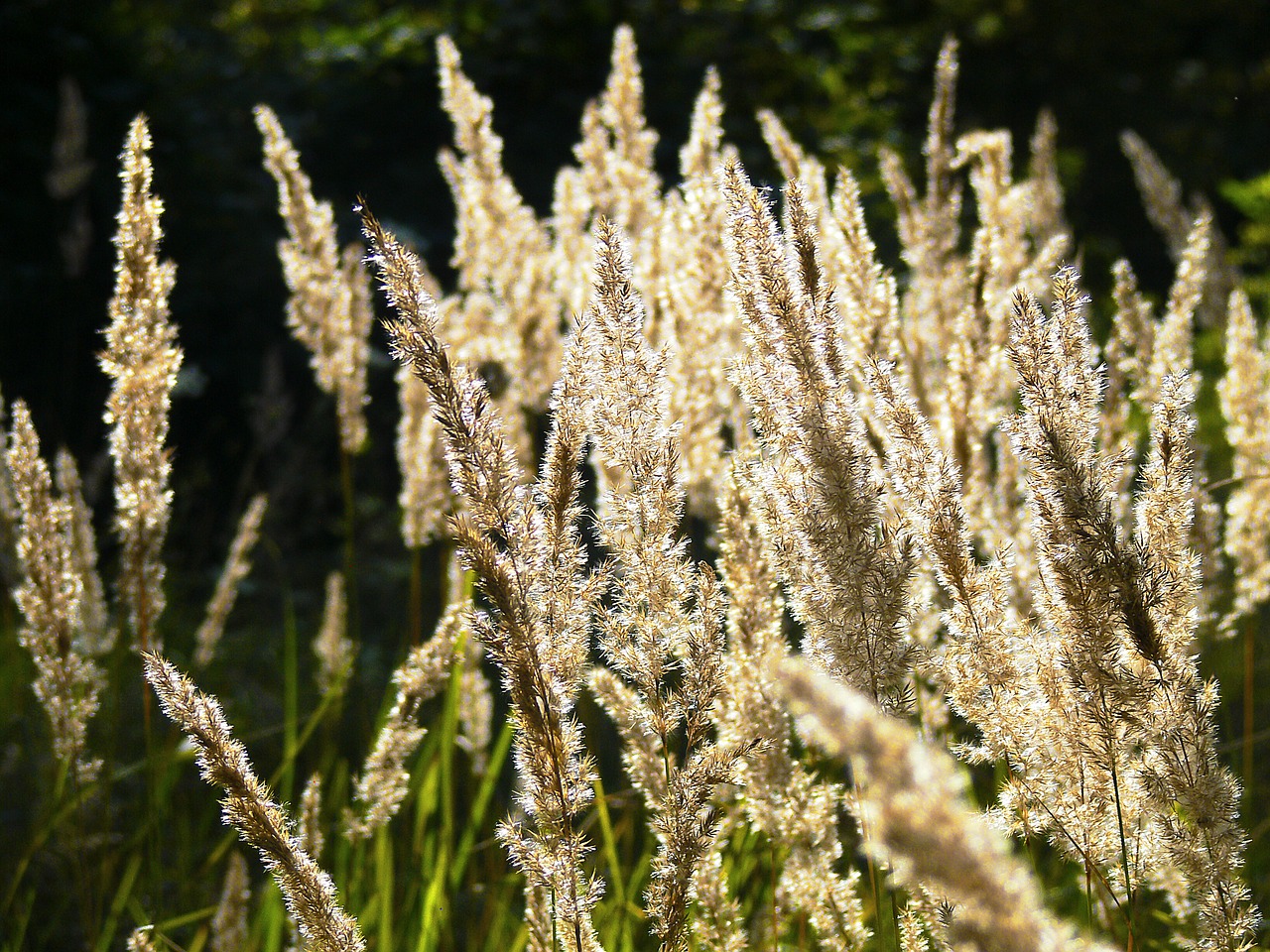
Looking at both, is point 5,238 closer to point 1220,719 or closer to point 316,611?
point 316,611

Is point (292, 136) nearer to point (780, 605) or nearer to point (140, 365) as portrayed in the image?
point (140, 365)

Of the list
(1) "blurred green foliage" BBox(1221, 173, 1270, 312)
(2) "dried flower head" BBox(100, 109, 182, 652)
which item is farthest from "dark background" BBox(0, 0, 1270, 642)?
(2) "dried flower head" BBox(100, 109, 182, 652)

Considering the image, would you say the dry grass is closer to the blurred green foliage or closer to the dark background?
the dark background

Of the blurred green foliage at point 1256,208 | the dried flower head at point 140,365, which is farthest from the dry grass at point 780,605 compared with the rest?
the blurred green foliage at point 1256,208

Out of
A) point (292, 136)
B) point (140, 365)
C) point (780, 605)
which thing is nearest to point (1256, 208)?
point (292, 136)

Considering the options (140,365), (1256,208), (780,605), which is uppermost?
(1256,208)

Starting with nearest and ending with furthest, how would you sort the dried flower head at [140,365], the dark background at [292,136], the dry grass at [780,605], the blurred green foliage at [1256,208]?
the dry grass at [780,605] < the dried flower head at [140,365] < the dark background at [292,136] < the blurred green foliage at [1256,208]

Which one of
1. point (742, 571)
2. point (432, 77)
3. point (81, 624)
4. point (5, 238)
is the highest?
point (432, 77)

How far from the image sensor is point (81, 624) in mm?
2234

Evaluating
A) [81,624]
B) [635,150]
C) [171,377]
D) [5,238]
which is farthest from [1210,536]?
[5,238]

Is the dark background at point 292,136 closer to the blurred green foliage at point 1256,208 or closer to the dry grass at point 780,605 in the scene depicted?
the blurred green foliage at point 1256,208

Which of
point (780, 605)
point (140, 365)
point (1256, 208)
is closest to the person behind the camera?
point (780, 605)

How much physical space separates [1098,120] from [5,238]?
32.7 feet

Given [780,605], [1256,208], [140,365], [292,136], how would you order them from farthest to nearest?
[1256,208] → [292,136] → [140,365] → [780,605]
